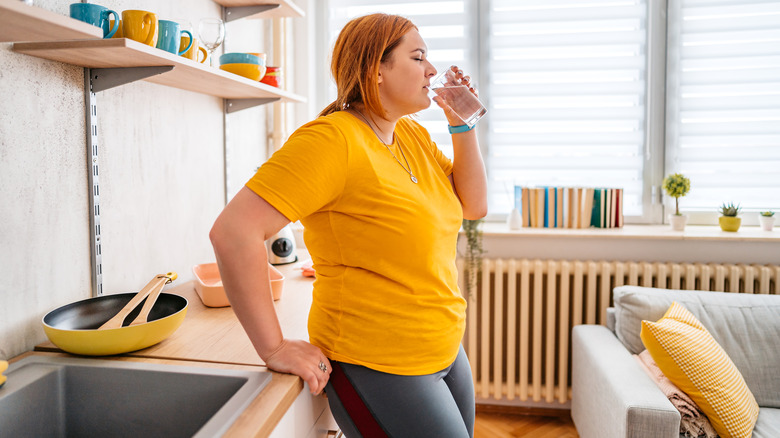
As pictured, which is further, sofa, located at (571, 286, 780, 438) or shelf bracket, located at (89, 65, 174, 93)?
sofa, located at (571, 286, 780, 438)

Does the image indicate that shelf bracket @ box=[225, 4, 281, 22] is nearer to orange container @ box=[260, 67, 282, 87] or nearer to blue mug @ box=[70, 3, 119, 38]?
orange container @ box=[260, 67, 282, 87]

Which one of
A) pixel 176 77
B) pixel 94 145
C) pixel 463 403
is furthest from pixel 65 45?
pixel 463 403

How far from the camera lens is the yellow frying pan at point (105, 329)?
1.04m

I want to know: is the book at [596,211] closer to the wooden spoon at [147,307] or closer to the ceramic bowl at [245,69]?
the ceramic bowl at [245,69]

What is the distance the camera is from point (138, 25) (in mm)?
1123

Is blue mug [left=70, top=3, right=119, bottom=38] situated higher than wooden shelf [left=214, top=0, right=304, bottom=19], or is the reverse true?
wooden shelf [left=214, top=0, right=304, bottom=19]

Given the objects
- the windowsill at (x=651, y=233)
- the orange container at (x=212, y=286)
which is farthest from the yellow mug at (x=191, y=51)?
the windowsill at (x=651, y=233)

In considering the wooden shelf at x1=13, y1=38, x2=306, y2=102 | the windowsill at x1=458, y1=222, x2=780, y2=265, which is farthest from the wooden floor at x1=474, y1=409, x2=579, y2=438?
the wooden shelf at x1=13, y1=38, x2=306, y2=102

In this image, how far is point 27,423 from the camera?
96 cm

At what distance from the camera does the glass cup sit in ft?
3.93

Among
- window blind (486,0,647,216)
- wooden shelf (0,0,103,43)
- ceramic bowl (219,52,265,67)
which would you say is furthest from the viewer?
window blind (486,0,647,216)

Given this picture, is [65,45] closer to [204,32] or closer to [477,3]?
[204,32]

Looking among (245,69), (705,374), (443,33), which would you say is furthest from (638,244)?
(245,69)

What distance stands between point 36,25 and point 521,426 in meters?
2.44
